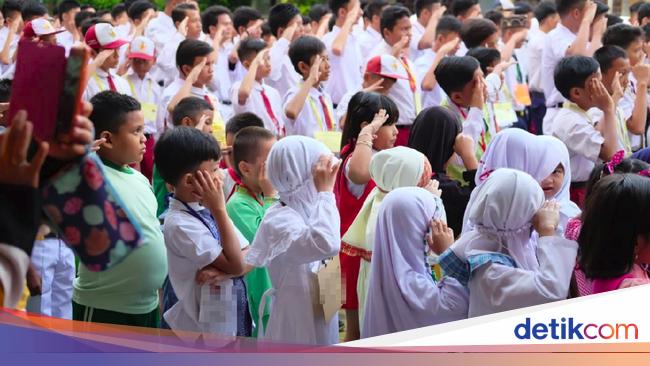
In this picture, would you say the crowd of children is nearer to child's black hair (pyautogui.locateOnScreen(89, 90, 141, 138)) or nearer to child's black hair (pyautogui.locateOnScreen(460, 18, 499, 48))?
child's black hair (pyautogui.locateOnScreen(89, 90, 141, 138))

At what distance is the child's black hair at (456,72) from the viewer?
555cm

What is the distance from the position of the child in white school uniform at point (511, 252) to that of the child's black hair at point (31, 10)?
7.11 meters

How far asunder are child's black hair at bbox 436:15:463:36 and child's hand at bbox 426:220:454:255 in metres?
5.29

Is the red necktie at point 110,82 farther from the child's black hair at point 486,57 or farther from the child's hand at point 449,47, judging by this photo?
the child's hand at point 449,47

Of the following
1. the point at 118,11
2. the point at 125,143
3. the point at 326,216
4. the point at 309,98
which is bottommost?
the point at 309,98

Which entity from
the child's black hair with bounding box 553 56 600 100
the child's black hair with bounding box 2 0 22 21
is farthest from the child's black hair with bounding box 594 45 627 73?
the child's black hair with bounding box 2 0 22 21

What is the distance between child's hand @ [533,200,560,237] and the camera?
10.6ft

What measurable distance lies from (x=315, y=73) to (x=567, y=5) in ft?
9.89

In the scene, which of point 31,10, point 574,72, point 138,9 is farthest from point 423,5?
point 574,72

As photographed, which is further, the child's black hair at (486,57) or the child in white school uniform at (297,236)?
the child's black hair at (486,57)

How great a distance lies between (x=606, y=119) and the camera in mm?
5184

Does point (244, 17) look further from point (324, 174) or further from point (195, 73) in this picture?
point (324, 174)

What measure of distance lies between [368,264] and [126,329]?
1.22 metres

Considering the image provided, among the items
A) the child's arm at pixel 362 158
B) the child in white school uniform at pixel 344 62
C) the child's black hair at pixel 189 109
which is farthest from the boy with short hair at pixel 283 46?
the child's arm at pixel 362 158
